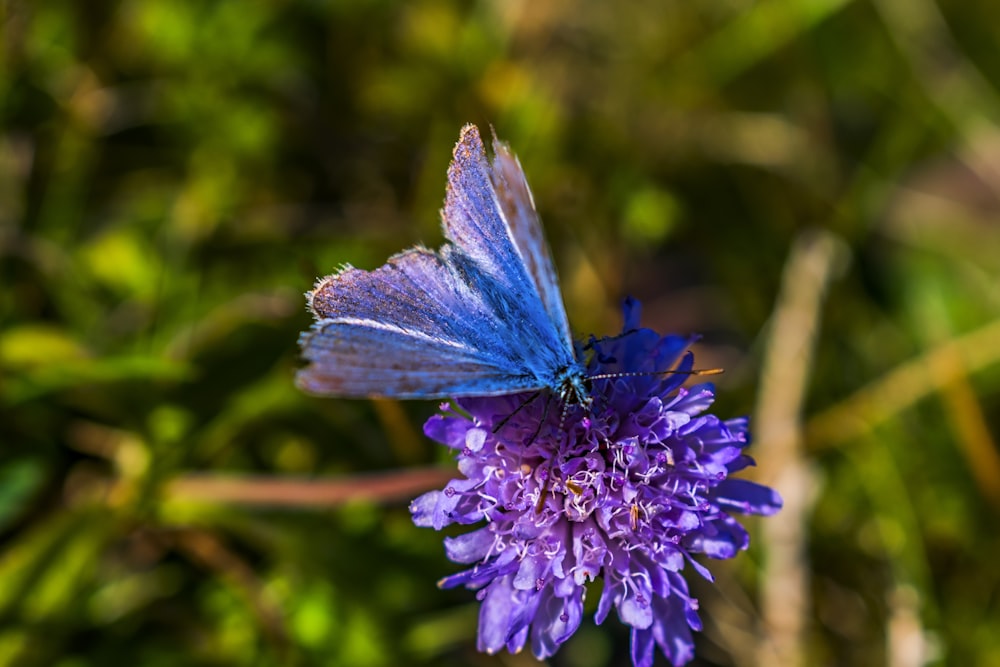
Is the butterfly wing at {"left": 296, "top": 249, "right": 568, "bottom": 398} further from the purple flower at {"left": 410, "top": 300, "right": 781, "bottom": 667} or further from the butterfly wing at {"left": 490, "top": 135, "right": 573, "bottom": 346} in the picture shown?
the purple flower at {"left": 410, "top": 300, "right": 781, "bottom": 667}

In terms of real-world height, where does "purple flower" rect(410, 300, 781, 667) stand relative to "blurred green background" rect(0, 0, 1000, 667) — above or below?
below

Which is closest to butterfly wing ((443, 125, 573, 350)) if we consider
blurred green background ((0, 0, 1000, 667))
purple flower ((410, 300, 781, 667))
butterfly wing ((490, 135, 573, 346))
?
butterfly wing ((490, 135, 573, 346))

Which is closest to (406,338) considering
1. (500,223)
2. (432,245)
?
(500,223)

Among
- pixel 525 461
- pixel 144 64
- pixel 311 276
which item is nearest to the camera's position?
pixel 525 461

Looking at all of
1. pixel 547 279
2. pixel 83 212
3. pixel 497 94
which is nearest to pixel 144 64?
pixel 83 212

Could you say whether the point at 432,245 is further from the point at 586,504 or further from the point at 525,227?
the point at 586,504

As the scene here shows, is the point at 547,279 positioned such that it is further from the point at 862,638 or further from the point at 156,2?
the point at 156,2

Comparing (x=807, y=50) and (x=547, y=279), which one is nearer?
(x=547, y=279)
